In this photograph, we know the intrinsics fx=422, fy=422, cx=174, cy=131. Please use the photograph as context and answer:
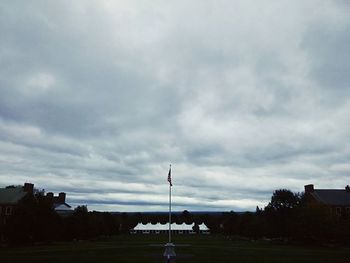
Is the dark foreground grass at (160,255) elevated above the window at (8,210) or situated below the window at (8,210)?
below

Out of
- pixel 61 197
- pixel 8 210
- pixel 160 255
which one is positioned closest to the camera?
pixel 160 255

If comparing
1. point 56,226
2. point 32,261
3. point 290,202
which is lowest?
point 32,261

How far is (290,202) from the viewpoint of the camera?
104 m

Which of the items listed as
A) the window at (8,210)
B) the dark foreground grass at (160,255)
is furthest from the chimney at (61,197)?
the dark foreground grass at (160,255)

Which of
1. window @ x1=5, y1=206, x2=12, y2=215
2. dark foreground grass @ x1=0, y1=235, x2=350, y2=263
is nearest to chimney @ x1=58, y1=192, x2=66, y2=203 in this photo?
window @ x1=5, y1=206, x2=12, y2=215

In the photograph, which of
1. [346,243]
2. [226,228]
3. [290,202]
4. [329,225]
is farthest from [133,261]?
[226,228]

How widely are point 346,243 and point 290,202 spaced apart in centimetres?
2118

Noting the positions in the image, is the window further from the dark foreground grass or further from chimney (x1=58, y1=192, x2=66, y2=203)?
the dark foreground grass

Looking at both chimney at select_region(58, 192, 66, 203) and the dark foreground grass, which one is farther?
chimney at select_region(58, 192, 66, 203)

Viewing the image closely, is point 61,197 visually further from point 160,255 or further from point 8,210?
point 160,255

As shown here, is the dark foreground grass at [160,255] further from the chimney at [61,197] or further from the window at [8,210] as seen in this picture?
the chimney at [61,197]

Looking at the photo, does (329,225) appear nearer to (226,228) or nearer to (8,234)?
(8,234)

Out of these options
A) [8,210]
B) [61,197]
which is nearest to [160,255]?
[8,210]

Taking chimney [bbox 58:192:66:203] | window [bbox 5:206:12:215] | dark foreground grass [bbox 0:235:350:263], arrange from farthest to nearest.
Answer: chimney [bbox 58:192:66:203], window [bbox 5:206:12:215], dark foreground grass [bbox 0:235:350:263]
